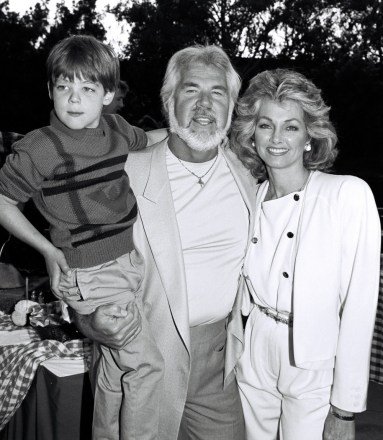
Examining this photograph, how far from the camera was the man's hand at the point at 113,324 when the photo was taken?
2.05m

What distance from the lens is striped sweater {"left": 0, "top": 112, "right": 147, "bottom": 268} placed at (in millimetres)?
1955

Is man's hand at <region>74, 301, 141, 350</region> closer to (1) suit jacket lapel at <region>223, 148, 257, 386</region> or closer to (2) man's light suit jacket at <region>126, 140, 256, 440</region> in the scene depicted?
(2) man's light suit jacket at <region>126, 140, 256, 440</region>

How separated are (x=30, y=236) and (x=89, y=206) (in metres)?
0.26

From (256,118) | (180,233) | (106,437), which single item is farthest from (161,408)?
(256,118)

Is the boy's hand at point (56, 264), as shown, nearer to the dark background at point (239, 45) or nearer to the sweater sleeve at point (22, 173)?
the sweater sleeve at point (22, 173)

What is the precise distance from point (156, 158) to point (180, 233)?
0.33 metres

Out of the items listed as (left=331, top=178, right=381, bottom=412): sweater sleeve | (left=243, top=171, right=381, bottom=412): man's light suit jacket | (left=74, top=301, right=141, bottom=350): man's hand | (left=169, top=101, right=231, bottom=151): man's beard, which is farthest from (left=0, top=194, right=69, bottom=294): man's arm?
(left=331, top=178, right=381, bottom=412): sweater sleeve

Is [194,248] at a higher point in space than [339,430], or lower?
higher

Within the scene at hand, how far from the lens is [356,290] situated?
2074 millimetres

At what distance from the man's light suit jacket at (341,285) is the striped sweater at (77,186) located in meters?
0.70

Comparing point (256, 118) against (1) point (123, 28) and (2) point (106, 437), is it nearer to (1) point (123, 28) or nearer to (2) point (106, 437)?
(2) point (106, 437)

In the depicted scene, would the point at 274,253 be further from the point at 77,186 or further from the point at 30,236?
the point at 30,236

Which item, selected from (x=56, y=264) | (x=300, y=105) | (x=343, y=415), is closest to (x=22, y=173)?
(x=56, y=264)

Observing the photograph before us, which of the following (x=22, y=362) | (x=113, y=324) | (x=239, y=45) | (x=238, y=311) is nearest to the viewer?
(x=113, y=324)
